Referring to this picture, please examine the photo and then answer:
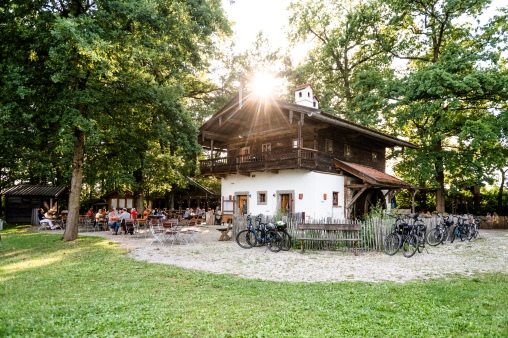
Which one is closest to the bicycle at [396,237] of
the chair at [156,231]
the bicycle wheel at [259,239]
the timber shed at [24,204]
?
the bicycle wheel at [259,239]

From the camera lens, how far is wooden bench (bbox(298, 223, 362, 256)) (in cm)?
1235

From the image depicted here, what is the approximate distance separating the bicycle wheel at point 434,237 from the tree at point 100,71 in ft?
38.6

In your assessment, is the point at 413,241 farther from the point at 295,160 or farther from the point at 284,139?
the point at 284,139

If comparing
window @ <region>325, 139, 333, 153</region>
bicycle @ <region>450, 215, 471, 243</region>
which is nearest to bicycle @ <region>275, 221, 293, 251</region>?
bicycle @ <region>450, 215, 471, 243</region>

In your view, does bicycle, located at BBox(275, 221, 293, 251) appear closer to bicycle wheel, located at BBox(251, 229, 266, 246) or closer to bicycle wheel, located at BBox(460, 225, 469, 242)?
bicycle wheel, located at BBox(251, 229, 266, 246)

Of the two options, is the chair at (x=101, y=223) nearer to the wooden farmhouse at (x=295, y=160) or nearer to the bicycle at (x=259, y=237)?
the wooden farmhouse at (x=295, y=160)

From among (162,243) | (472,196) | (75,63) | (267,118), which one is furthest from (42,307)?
(472,196)

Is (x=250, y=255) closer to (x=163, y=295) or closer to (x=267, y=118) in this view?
(x=163, y=295)

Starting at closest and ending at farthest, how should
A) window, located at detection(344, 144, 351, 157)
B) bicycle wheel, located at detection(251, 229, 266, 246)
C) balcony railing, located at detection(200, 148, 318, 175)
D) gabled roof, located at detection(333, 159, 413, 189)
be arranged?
bicycle wheel, located at detection(251, 229, 266, 246)
balcony railing, located at detection(200, 148, 318, 175)
gabled roof, located at detection(333, 159, 413, 189)
window, located at detection(344, 144, 351, 157)

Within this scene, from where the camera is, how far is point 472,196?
33.0m

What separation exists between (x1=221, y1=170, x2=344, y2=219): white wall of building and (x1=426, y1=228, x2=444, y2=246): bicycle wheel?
20.0 feet

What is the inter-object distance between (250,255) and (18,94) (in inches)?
382

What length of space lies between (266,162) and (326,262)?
1173 cm

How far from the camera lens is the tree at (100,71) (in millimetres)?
13172
